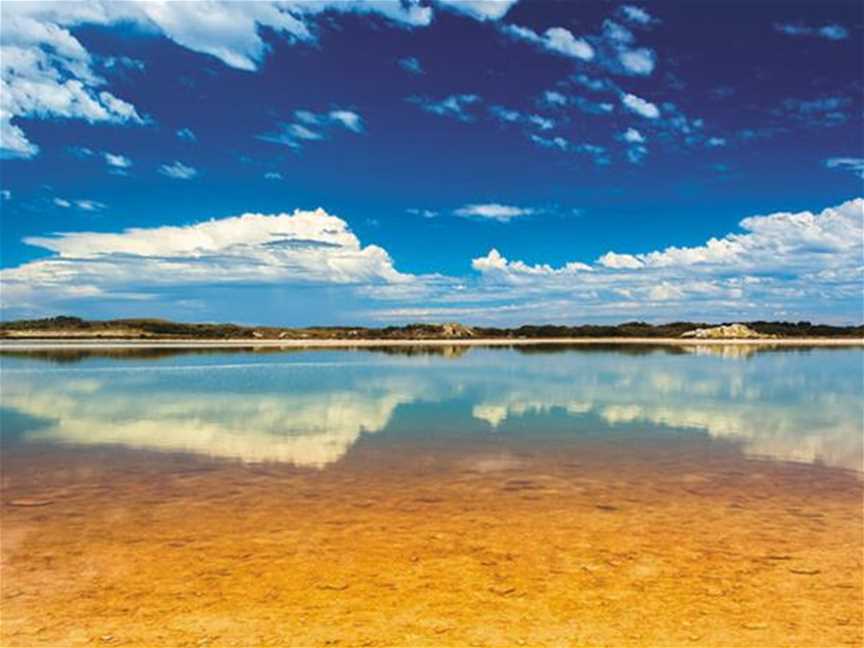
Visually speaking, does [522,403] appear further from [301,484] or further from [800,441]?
[301,484]

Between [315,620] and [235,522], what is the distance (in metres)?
4.56

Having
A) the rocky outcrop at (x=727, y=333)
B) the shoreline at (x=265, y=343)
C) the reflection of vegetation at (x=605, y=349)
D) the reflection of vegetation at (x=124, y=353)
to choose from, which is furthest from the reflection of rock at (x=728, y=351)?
the rocky outcrop at (x=727, y=333)

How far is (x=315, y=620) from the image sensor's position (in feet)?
27.5

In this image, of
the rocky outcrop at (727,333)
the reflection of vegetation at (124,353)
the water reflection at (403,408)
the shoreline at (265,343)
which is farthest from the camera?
the rocky outcrop at (727,333)

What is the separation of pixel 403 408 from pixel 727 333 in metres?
157

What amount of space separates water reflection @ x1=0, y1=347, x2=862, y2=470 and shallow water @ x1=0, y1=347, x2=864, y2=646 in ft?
0.74

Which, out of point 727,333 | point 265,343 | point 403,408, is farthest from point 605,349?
point 727,333

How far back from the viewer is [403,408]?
93.1 ft

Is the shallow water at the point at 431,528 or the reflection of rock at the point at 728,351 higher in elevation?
the reflection of rock at the point at 728,351

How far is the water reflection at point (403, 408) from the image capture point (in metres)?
20.8

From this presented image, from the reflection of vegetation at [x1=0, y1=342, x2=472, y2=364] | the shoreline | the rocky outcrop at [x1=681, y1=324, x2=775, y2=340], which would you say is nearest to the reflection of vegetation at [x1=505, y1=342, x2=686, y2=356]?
the reflection of vegetation at [x1=0, y1=342, x2=472, y2=364]

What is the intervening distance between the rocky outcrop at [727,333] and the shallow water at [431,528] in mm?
148531

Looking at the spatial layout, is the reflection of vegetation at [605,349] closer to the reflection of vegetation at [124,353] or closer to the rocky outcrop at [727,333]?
the reflection of vegetation at [124,353]

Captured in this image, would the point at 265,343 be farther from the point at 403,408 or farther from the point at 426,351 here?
the point at 403,408
